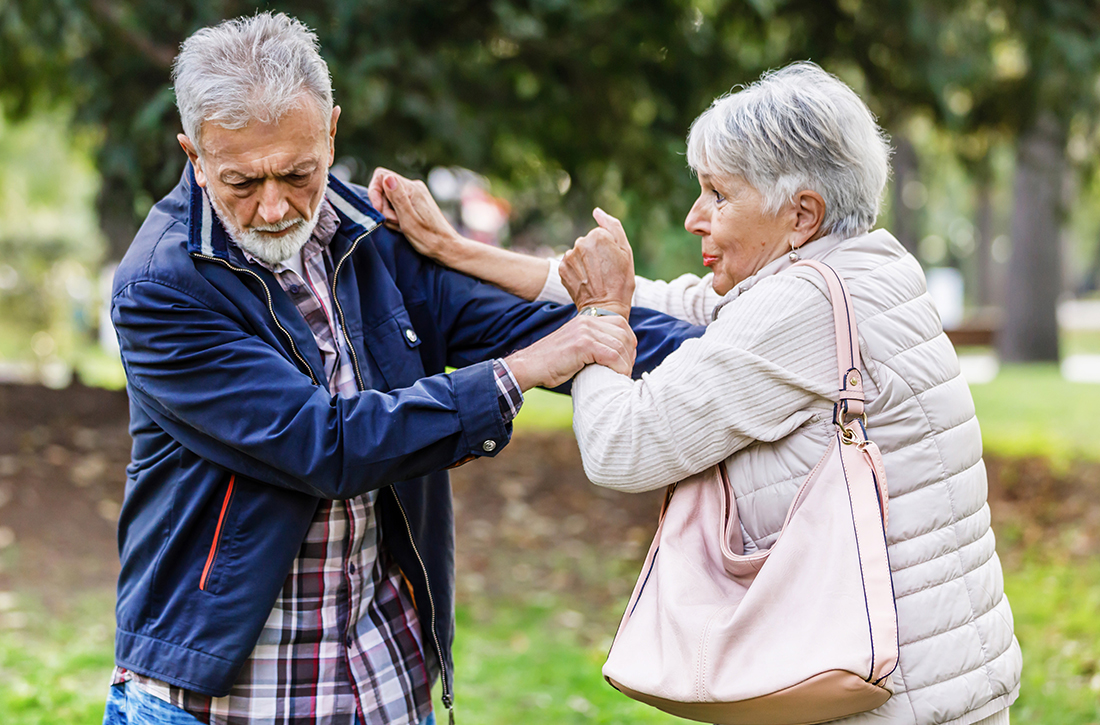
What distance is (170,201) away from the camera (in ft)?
7.35

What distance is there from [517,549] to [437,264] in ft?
15.7

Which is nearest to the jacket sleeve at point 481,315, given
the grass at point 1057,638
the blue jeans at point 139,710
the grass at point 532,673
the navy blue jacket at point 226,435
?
the navy blue jacket at point 226,435

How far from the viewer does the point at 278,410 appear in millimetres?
2008

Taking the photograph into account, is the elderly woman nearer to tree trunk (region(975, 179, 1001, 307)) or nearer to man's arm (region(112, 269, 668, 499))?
man's arm (region(112, 269, 668, 499))

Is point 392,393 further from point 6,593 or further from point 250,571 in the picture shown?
point 6,593

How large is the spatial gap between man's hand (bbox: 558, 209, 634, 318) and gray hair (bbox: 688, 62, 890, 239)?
0.35m

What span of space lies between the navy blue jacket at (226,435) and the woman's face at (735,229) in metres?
0.53

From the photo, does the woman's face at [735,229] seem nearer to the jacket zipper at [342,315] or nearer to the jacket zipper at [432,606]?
the jacket zipper at [342,315]

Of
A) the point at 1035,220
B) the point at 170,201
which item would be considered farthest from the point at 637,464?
the point at 1035,220

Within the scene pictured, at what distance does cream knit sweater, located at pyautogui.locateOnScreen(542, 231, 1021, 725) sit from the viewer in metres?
1.94

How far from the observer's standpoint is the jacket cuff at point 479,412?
6.79 ft

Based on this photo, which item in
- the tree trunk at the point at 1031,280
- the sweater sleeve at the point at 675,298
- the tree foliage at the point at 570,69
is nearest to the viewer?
the sweater sleeve at the point at 675,298

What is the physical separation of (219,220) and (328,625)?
0.86 metres

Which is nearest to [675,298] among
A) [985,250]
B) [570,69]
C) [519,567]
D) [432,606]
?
[432,606]
